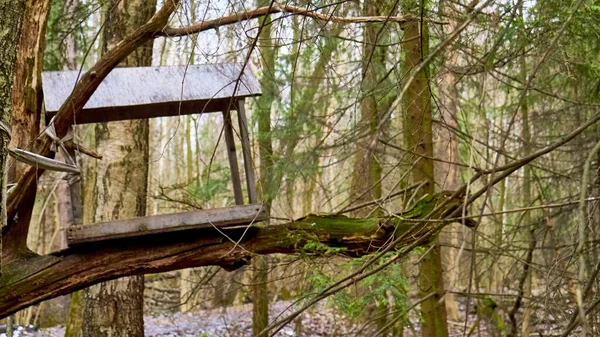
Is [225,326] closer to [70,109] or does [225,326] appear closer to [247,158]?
[247,158]

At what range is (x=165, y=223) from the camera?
13.5 ft

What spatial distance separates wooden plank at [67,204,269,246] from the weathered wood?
2.43 ft

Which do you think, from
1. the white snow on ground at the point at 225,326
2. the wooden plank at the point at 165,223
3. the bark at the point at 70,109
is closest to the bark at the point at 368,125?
the wooden plank at the point at 165,223

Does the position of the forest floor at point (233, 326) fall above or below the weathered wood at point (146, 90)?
below

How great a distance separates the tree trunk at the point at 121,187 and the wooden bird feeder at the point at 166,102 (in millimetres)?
1349

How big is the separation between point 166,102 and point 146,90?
162mm

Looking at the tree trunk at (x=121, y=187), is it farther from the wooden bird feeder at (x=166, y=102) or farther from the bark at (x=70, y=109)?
the bark at (x=70, y=109)

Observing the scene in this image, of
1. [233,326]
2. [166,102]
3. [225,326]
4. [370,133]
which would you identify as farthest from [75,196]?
[233,326]

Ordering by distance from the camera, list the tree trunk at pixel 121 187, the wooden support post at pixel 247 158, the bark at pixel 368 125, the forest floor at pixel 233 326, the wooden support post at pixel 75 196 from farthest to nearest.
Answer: the forest floor at pixel 233 326, the tree trunk at pixel 121 187, the bark at pixel 368 125, the wooden support post at pixel 247 158, the wooden support post at pixel 75 196

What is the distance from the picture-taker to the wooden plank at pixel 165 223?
13.1 feet

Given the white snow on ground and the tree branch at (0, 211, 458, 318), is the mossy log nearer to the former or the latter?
the tree branch at (0, 211, 458, 318)

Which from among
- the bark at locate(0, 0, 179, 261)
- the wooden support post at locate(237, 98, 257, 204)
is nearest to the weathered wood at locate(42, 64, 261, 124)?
the wooden support post at locate(237, 98, 257, 204)

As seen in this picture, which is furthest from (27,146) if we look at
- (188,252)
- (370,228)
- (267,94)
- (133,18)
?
(267,94)

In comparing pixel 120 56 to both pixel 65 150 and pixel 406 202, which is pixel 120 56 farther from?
pixel 406 202
